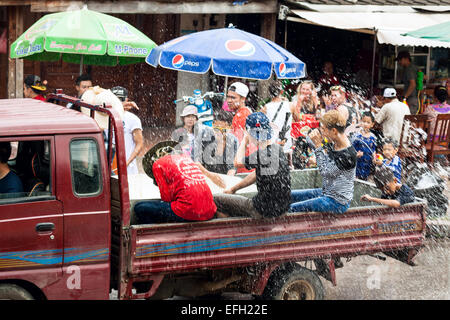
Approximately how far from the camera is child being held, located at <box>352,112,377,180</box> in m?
9.34

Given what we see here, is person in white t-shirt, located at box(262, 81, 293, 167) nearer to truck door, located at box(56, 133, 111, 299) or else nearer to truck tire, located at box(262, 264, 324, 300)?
truck tire, located at box(262, 264, 324, 300)

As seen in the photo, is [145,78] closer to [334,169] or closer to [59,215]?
[334,169]

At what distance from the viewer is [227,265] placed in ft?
18.4

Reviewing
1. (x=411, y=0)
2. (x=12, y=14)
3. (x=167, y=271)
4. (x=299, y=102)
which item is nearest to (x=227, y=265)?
(x=167, y=271)

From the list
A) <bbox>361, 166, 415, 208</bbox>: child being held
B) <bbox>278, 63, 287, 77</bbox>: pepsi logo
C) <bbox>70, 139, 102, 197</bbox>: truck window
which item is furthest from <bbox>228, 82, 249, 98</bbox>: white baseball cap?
<bbox>70, 139, 102, 197</bbox>: truck window

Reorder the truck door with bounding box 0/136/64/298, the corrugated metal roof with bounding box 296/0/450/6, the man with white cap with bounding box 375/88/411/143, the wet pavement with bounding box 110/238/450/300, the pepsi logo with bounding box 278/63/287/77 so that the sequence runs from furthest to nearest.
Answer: the corrugated metal roof with bounding box 296/0/450/6
the man with white cap with bounding box 375/88/411/143
the pepsi logo with bounding box 278/63/287/77
the wet pavement with bounding box 110/238/450/300
the truck door with bounding box 0/136/64/298

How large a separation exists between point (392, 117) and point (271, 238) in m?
6.36

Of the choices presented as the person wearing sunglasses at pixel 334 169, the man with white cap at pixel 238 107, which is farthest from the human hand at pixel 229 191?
the man with white cap at pixel 238 107

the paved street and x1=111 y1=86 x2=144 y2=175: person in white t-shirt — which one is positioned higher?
x1=111 y1=86 x2=144 y2=175: person in white t-shirt

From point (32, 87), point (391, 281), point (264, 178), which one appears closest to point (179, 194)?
point (264, 178)

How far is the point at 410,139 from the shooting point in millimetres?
11484

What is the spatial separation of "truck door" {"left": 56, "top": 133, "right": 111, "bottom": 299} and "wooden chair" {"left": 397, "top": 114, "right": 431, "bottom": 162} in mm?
7034

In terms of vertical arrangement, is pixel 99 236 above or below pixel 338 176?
below

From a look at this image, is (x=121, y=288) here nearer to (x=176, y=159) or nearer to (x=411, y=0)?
(x=176, y=159)
